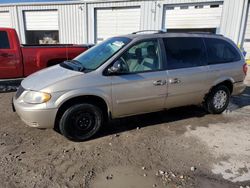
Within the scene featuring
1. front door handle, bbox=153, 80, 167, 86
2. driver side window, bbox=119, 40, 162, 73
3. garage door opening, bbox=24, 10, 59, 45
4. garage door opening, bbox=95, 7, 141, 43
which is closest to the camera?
driver side window, bbox=119, 40, 162, 73

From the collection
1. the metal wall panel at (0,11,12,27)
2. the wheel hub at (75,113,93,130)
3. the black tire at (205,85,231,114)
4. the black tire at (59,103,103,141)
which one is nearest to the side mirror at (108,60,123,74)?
the black tire at (59,103,103,141)

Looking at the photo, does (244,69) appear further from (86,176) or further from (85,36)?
(85,36)

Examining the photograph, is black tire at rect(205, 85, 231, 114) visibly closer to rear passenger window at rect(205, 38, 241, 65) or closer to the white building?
rear passenger window at rect(205, 38, 241, 65)

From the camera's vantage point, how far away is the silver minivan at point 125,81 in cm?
356

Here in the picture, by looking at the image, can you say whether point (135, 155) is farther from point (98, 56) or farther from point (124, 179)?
point (98, 56)

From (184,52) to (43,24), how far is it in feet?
51.2

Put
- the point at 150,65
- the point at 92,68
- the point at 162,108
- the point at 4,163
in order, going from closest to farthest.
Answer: the point at 4,163
the point at 92,68
the point at 150,65
the point at 162,108

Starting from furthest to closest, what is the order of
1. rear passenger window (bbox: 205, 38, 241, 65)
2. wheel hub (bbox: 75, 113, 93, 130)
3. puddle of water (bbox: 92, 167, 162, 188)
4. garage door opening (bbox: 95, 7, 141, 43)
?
garage door opening (bbox: 95, 7, 141, 43) < rear passenger window (bbox: 205, 38, 241, 65) < wheel hub (bbox: 75, 113, 93, 130) < puddle of water (bbox: 92, 167, 162, 188)

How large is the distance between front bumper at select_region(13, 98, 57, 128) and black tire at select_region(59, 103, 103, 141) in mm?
179

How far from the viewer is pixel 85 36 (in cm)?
1642

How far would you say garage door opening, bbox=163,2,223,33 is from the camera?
1359 centimetres

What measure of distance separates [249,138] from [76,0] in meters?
15.5

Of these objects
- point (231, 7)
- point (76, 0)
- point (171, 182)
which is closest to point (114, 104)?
point (171, 182)

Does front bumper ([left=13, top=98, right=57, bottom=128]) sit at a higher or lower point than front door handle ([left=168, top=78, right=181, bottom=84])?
lower
